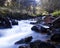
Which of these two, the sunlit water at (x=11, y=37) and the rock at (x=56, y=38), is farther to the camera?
the sunlit water at (x=11, y=37)

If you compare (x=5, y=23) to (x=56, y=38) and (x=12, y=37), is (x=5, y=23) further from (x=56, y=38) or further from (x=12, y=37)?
(x=56, y=38)

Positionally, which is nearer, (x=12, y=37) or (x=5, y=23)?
(x=12, y=37)

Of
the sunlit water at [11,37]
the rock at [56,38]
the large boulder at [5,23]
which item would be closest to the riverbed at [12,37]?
the sunlit water at [11,37]

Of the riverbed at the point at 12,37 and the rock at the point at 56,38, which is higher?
the rock at the point at 56,38

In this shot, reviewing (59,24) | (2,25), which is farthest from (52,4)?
(59,24)

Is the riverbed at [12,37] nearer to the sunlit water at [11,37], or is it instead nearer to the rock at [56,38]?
the sunlit water at [11,37]

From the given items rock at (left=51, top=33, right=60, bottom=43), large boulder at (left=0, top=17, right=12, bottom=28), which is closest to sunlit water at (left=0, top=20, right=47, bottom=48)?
rock at (left=51, top=33, right=60, bottom=43)

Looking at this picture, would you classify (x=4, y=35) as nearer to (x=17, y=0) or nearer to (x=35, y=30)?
(x=35, y=30)

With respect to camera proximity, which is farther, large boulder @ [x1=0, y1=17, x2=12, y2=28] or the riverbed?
large boulder @ [x1=0, y1=17, x2=12, y2=28]

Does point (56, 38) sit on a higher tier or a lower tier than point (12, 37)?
higher

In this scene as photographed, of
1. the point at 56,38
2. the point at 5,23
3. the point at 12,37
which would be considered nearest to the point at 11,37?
the point at 12,37

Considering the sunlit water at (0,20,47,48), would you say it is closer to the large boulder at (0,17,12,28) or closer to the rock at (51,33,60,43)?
the rock at (51,33,60,43)

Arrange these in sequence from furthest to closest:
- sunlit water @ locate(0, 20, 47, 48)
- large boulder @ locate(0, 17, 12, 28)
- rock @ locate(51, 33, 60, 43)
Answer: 1. large boulder @ locate(0, 17, 12, 28)
2. sunlit water @ locate(0, 20, 47, 48)
3. rock @ locate(51, 33, 60, 43)

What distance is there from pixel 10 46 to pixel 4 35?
308 cm
